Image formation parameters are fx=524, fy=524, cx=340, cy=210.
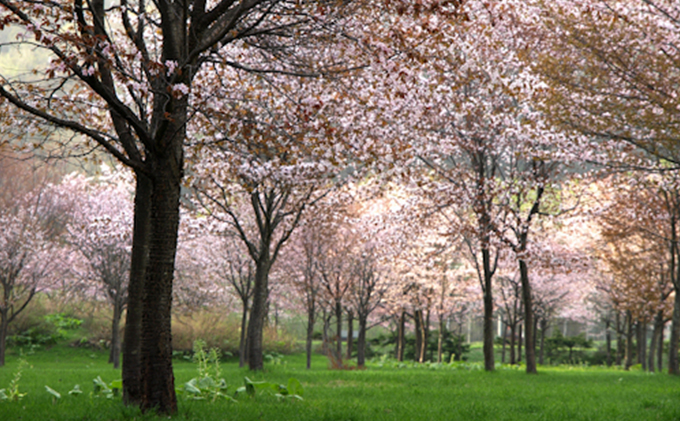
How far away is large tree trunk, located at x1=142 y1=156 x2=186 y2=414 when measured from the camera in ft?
17.9

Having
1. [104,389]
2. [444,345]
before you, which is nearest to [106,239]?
[104,389]

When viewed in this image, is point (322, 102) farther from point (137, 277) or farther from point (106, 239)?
point (106, 239)

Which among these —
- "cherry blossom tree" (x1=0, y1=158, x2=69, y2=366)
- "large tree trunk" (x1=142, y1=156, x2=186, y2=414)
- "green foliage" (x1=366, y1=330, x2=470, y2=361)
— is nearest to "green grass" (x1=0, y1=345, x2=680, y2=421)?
"large tree trunk" (x1=142, y1=156, x2=186, y2=414)

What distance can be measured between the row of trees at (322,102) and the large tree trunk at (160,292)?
0.05ft

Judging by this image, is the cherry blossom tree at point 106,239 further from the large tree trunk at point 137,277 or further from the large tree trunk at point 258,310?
the large tree trunk at point 137,277

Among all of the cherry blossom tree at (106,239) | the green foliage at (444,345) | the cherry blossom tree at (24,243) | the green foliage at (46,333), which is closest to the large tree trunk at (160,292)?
the cherry blossom tree at (106,239)

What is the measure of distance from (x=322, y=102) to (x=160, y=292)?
2769mm

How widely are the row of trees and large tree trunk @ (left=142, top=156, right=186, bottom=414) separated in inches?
0.6

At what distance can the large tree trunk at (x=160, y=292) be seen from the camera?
546 centimetres

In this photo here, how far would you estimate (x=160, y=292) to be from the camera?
5.54 m

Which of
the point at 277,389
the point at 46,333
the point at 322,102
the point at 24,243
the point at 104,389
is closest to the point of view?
the point at 322,102

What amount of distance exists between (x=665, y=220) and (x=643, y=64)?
36.6ft

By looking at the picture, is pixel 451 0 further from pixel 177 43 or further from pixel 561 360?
pixel 561 360

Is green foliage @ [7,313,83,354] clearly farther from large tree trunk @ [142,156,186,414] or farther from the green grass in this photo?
large tree trunk @ [142,156,186,414]
